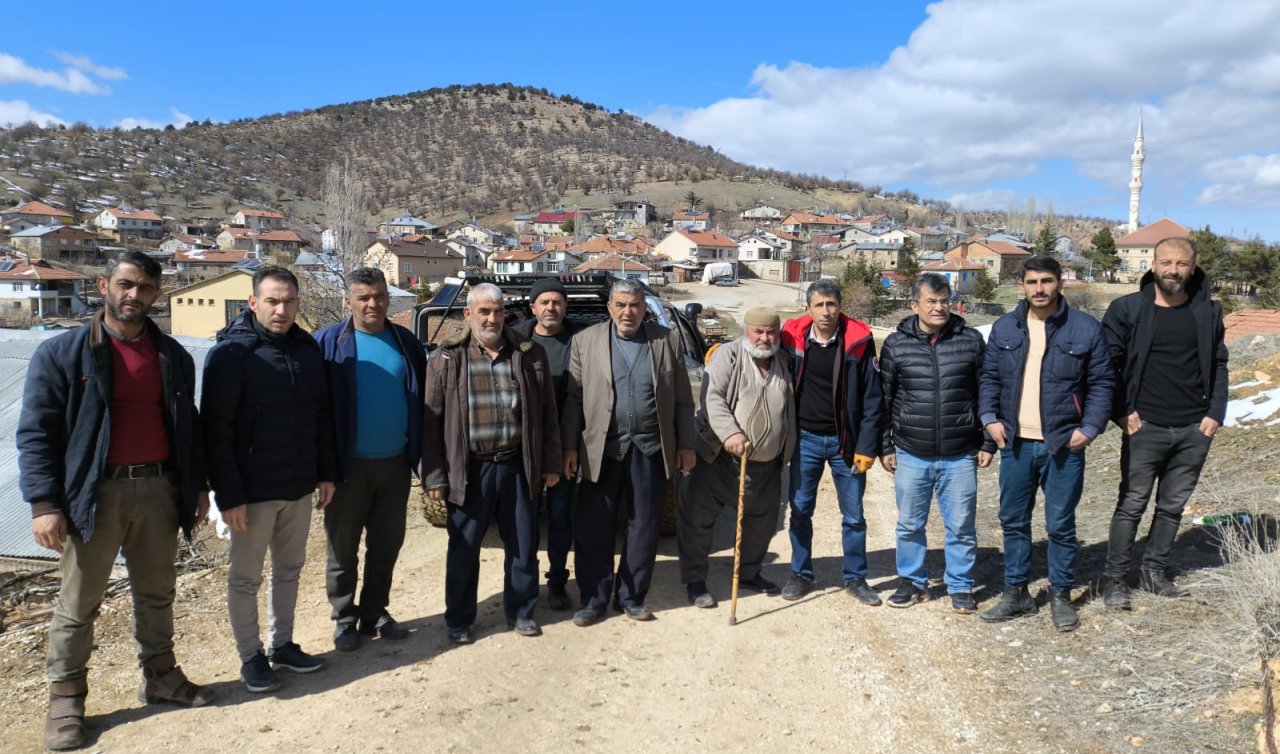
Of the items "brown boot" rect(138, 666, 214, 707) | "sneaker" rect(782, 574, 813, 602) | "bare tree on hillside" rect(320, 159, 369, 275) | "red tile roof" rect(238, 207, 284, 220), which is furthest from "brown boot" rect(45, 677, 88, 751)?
"red tile roof" rect(238, 207, 284, 220)

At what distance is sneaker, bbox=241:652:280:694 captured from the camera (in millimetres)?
3529

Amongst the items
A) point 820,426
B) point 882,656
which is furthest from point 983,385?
point 882,656

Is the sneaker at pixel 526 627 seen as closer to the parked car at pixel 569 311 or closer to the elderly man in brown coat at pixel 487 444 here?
the elderly man in brown coat at pixel 487 444

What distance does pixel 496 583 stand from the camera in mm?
4992

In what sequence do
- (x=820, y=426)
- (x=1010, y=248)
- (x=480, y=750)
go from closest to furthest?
(x=480, y=750)
(x=820, y=426)
(x=1010, y=248)

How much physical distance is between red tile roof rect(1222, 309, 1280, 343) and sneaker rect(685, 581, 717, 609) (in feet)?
44.9

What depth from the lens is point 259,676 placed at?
3.54m

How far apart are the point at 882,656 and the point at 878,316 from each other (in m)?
38.6

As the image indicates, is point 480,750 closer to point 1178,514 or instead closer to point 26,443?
point 26,443

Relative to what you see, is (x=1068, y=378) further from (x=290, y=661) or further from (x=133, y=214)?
(x=133, y=214)

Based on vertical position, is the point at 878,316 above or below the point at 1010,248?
below

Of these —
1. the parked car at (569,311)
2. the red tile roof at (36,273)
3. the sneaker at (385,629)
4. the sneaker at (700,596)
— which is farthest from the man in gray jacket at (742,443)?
the red tile roof at (36,273)

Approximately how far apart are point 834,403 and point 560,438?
161 cm

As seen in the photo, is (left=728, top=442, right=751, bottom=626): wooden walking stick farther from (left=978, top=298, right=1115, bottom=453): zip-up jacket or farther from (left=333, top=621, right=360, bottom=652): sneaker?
(left=333, top=621, right=360, bottom=652): sneaker
